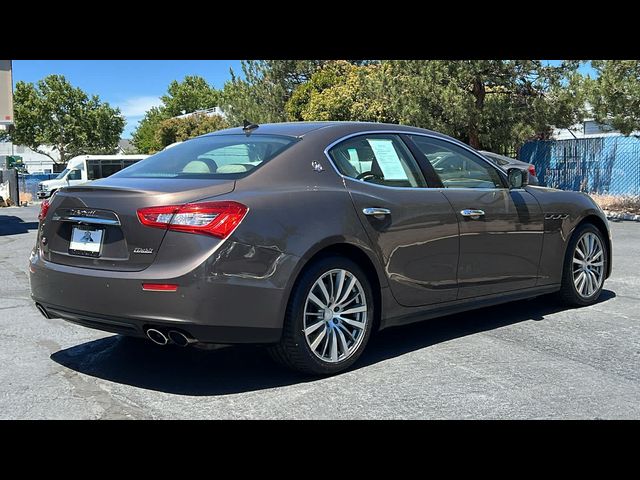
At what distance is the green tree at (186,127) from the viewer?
192ft

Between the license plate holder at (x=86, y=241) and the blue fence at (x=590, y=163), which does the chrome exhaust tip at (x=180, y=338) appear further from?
the blue fence at (x=590, y=163)

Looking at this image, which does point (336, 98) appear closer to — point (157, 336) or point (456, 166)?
point (456, 166)

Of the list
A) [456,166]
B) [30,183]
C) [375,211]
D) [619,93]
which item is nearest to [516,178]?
[456,166]

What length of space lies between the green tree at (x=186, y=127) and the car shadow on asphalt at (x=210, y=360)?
53.0 metres

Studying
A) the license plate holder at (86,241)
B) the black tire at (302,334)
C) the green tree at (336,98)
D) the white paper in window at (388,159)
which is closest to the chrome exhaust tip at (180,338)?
the black tire at (302,334)

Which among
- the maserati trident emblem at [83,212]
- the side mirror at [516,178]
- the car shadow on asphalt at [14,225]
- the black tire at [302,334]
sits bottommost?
the car shadow on asphalt at [14,225]

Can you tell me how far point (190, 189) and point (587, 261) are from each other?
4.01m

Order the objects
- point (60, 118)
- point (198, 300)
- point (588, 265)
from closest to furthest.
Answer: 1. point (198, 300)
2. point (588, 265)
3. point (60, 118)

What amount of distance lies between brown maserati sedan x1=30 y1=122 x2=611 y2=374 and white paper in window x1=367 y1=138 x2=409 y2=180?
0.01m

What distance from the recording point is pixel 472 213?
511 cm

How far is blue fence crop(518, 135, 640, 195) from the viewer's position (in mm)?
19234

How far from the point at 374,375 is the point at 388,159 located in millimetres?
1536
